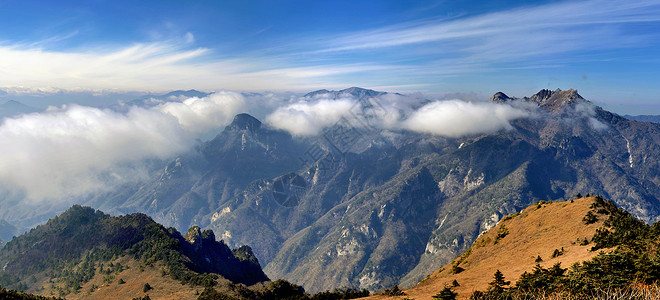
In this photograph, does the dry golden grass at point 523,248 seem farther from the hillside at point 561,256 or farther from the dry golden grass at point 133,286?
the dry golden grass at point 133,286

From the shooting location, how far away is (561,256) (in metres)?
59.8

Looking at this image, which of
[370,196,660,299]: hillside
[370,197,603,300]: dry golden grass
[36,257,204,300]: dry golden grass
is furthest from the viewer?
[36,257,204,300]: dry golden grass

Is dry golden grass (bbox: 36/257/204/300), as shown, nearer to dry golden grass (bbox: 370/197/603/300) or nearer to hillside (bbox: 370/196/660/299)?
dry golden grass (bbox: 370/197/603/300)

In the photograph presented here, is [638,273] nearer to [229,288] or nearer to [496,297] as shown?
[496,297]

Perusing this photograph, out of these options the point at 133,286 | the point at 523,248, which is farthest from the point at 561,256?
the point at 133,286

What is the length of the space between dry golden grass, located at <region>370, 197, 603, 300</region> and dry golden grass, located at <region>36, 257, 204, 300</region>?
317ft

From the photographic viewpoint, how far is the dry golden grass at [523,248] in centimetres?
5816

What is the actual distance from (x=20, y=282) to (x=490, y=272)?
249784mm

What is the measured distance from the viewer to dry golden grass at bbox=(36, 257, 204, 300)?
12800 cm

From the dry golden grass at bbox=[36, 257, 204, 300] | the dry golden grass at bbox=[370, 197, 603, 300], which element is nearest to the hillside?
the dry golden grass at bbox=[370, 197, 603, 300]

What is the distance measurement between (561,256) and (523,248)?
15.7 meters

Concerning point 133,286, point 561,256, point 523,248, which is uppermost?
point 561,256

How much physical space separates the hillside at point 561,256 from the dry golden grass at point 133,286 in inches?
3980

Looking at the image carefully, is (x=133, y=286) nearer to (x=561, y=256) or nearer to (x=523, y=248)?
(x=523, y=248)
